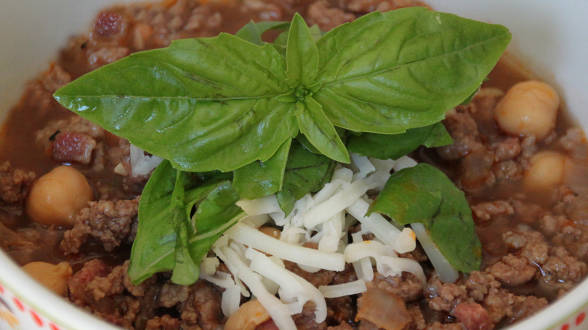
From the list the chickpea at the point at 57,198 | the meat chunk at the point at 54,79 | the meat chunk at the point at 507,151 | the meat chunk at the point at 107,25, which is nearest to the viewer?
the chickpea at the point at 57,198

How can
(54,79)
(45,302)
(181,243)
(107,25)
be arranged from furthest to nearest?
1. (107,25)
2. (54,79)
3. (181,243)
4. (45,302)

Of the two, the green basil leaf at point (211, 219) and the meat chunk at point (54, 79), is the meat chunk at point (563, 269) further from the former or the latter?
the meat chunk at point (54, 79)

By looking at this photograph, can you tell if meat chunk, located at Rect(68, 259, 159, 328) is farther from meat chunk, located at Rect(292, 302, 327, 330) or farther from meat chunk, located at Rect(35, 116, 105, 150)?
meat chunk, located at Rect(35, 116, 105, 150)

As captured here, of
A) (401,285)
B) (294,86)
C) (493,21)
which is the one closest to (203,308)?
(401,285)

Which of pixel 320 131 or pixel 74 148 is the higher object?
pixel 320 131

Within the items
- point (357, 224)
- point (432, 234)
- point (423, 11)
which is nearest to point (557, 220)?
point (432, 234)

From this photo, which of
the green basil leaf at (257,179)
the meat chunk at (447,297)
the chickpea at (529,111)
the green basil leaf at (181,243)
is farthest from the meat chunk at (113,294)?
the chickpea at (529,111)

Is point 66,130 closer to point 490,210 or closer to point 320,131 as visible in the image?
point 320,131
